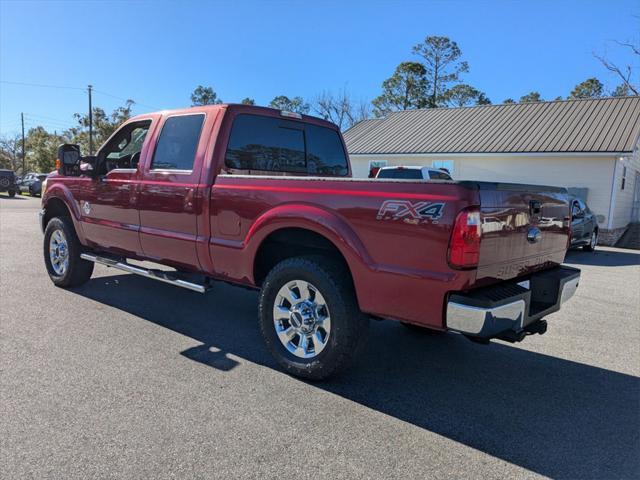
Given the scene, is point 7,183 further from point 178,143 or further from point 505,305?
point 505,305

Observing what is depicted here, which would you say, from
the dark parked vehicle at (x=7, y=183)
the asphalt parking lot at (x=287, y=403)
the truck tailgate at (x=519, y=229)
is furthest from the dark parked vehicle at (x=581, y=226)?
the dark parked vehicle at (x=7, y=183)

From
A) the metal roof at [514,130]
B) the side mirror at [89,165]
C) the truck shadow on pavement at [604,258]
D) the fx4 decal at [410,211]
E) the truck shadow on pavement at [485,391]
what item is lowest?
the truck shadow on pavement at [604,258]

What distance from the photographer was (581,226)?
1177 centimetres

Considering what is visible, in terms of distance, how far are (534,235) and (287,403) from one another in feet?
7.01

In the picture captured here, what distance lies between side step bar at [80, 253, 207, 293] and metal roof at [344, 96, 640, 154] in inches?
613

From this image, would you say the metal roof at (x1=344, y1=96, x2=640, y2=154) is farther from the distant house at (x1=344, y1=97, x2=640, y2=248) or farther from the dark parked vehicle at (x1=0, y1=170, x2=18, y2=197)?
the dark parked vehicle at (x1=0, y1=170, x2=18, y2=197)

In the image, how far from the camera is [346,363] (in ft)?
11.3

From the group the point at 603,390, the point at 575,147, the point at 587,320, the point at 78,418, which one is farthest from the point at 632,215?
the point at 78,418

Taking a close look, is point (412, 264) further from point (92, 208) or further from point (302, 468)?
point (92, 208)

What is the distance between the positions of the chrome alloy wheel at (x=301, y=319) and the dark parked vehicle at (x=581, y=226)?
379 inches

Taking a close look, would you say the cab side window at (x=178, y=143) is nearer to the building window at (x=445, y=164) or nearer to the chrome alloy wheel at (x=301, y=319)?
the chrome alloy wheel at (x=301, y=319)

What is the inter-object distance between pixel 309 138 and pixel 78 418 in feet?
11.1

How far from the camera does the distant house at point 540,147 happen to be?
1597 centimetres

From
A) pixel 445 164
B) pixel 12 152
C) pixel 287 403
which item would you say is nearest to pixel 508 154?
pixel 445 164
